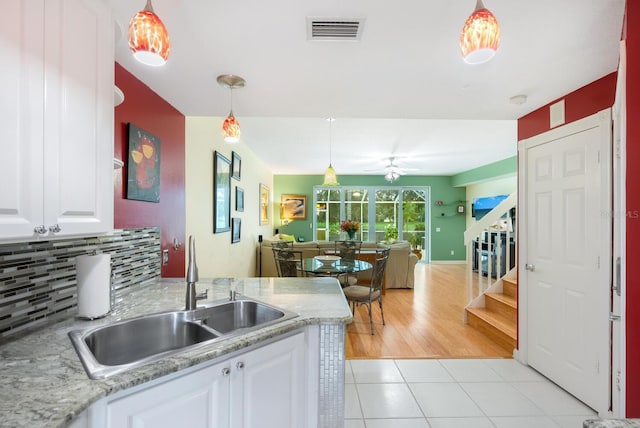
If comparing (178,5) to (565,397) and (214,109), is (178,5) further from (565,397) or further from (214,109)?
(565,397)

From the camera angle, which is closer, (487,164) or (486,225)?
(486,225)

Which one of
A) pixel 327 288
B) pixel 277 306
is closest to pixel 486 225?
pixel 327 288

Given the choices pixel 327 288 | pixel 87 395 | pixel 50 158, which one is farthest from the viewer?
pixel 327 288

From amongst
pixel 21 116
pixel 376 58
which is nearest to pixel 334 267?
pixel 376 58

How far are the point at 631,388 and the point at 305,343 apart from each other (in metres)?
1.63

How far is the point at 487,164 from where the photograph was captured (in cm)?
673

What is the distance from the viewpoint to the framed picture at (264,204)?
260 inches

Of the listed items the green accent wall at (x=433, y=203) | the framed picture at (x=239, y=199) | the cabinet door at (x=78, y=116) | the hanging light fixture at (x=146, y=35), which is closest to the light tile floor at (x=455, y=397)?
the cabinet door at (x=78, y=116)

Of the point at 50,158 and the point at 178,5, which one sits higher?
the point at 178,5

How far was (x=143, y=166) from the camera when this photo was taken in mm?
2035

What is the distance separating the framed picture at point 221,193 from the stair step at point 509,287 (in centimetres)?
370

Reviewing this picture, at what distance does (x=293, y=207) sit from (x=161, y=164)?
624cm

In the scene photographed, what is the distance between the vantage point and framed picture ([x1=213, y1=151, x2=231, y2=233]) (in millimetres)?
3650

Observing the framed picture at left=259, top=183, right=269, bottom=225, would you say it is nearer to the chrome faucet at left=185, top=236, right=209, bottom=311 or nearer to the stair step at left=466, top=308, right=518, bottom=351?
the stair step at left=466, top=308, right=518, bottom=351
